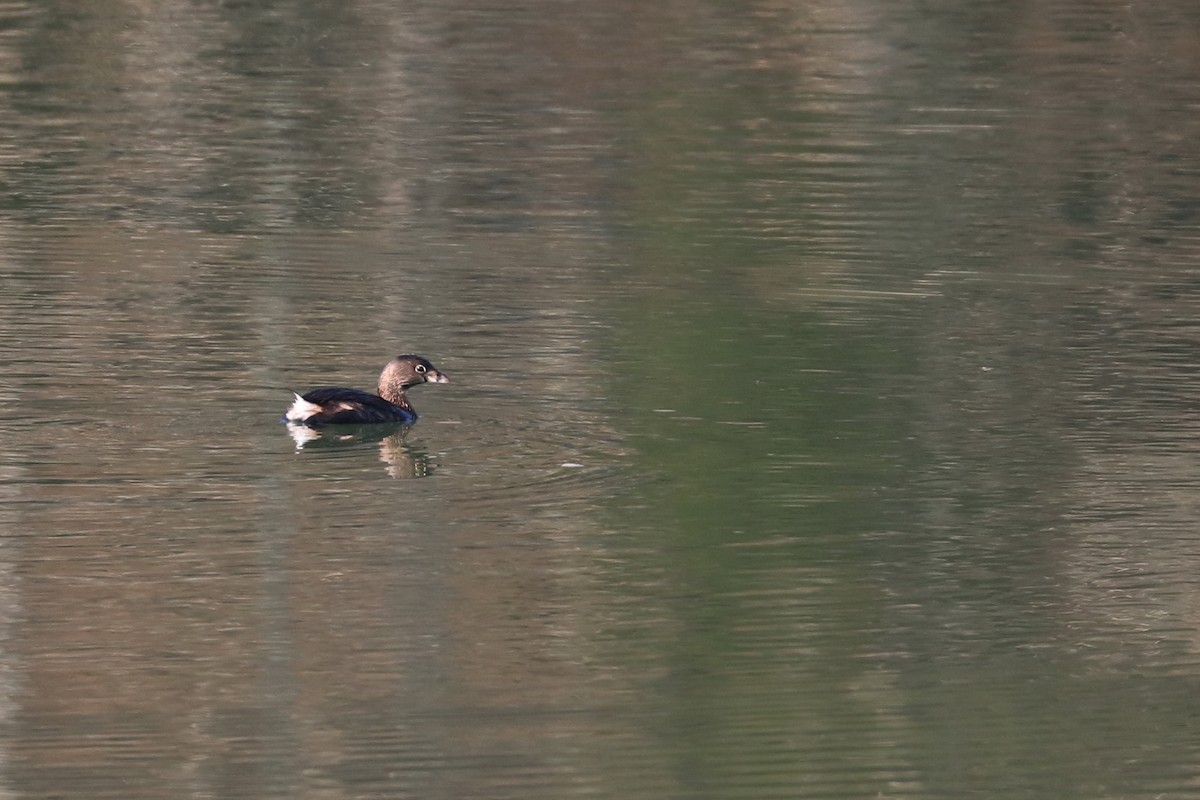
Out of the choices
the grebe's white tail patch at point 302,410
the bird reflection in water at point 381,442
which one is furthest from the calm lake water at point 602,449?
the grebe's white tail patch at point 302,410

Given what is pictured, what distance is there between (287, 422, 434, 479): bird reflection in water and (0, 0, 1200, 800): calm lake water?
0.03 m

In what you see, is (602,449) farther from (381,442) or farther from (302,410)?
(302,410)

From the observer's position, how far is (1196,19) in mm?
27016

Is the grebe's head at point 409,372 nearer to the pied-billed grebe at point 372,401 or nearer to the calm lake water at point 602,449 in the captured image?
the pied-billed grebe at point 372,401

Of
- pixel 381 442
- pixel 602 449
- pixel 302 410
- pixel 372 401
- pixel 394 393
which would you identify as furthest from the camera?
pixel 394 393

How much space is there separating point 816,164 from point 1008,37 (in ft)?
25.1

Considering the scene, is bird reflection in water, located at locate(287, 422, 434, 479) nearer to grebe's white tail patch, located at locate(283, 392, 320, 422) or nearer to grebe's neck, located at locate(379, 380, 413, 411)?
grebe's white tail patch, located at locate(283, 392, 320, 422)

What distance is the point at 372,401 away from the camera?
452 inches

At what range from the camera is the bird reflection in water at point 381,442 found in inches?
424

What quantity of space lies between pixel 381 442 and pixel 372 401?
Result: 0.70 ft

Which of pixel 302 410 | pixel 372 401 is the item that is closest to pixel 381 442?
pixel 372 401

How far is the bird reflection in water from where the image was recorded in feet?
35.3

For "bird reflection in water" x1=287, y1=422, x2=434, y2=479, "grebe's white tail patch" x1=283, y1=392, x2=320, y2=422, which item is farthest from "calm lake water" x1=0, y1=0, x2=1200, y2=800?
"grebe's white tail patch" x1=283, y1=392, x2=320, y2=422

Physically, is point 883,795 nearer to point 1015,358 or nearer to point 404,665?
point 404,665
